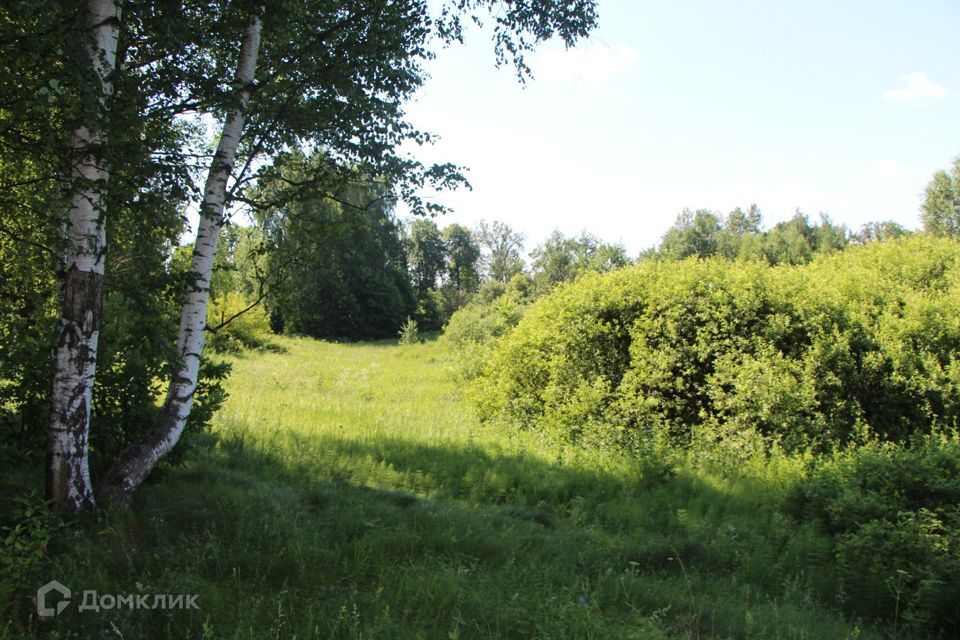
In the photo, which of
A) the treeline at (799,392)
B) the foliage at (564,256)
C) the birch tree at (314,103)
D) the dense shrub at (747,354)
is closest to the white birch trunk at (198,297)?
the birch tree at (314,103)

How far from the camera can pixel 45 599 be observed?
3.62m

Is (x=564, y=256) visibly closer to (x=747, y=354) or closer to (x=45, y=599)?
(x=747, y=354)

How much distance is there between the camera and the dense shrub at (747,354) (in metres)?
9.40

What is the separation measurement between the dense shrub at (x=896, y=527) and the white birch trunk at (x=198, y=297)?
6.47 m

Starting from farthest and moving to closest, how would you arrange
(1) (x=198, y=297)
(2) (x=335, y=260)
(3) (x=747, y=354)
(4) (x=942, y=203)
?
(4) (x=942, y=203) < (3) (x=747, y=354) < (2) (x=335, y=260) < (1) (x=198, y=297)

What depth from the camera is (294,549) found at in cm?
462

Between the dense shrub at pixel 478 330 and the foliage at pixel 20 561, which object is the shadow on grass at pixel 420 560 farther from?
the dense shrub at pixel 478 330

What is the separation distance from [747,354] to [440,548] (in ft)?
23.5

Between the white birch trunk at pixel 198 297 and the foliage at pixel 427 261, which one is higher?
the foliage at pixel 427 261

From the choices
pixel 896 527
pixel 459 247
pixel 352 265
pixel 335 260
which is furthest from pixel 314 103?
pixel 459 247

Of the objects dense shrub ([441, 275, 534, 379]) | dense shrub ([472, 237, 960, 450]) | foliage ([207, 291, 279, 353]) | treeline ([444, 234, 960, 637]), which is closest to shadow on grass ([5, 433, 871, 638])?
treeline ([444, 234, 960, 637])

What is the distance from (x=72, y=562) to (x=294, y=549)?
1520mm

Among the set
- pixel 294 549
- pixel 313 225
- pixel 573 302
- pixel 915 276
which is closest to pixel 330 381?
pixel 573 302

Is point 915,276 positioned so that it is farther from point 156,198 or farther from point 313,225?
point 156,198
